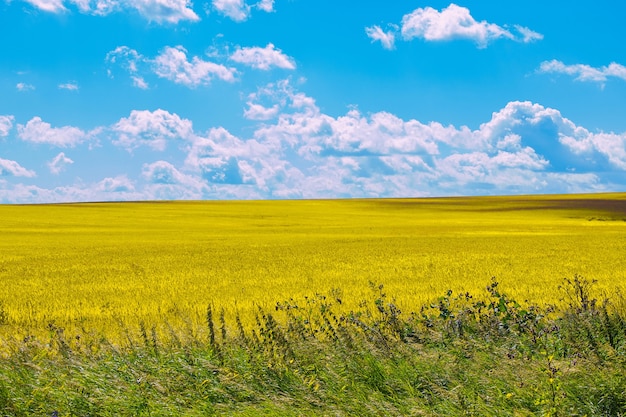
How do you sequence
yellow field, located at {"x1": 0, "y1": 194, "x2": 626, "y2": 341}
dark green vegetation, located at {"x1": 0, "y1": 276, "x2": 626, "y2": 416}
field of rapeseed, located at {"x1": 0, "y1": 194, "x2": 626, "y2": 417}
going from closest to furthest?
dark green vegetation, located at {"x1": 0, "y1": 276, "x2": 626, "y2": 416}
field of rapeseed, located at {"x1": 0, "y1": 194, "x2": 626, "y2": 417}
yellow field, located at {"x1": 0, "y1": 194, "x2": 626, "y2": 341}

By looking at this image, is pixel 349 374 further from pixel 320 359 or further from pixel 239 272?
pixel 239 272

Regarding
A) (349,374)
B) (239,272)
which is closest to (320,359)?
(349,374)

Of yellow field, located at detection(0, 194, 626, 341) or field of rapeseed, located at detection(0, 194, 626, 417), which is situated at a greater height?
field of rapeseed, located at detection(0, 194, 626, 417)

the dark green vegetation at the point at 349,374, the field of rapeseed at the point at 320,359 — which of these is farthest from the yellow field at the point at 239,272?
the dark green vegetation at the point at 349,374

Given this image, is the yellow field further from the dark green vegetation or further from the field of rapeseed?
the dark green vegetation

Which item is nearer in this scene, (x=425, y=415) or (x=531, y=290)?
(x=425, y=415)

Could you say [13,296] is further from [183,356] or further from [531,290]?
[531,290]

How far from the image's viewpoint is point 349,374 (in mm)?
7348

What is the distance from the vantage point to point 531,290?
61.8 ft

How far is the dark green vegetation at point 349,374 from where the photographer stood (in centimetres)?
650

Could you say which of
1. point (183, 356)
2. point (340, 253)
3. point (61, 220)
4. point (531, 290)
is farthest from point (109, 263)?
point (61, 220)

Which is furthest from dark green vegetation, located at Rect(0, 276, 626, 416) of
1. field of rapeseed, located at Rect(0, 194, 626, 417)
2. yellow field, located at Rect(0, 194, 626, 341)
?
yellow field, located at Rect(0, 194, 626, 341)

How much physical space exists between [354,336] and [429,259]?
21.9 m

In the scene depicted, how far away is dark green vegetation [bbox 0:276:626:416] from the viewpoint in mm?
6500
